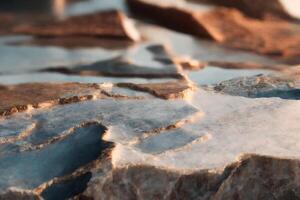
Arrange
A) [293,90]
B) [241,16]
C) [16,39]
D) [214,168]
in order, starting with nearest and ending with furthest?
[214,168] → [293,90] → [16,39] → [241,16]

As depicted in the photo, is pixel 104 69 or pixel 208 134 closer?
pixel 208 134

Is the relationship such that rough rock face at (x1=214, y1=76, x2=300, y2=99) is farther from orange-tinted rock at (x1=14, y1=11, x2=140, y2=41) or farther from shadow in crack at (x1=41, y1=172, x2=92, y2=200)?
orange-tinted rock at (x1=14, y1=11, x2=140, y2=41)

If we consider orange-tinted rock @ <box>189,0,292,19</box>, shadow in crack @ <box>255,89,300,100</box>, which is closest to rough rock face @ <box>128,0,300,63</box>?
orange-tinted rock @ <box>189,0,292,19</box>

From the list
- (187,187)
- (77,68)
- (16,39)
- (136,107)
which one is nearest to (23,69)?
(77,68)

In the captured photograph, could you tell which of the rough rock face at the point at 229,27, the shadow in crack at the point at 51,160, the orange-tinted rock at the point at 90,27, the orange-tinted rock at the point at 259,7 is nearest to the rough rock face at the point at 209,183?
the shadow in crack at the point at 51,160

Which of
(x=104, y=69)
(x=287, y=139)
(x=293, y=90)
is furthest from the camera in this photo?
(x=104, y=69)

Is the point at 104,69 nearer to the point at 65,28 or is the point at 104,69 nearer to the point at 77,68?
the point at 77,68
